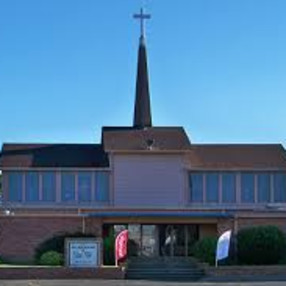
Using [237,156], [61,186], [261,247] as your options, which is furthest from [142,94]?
[261,247]

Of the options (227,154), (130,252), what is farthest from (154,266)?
(227,154)

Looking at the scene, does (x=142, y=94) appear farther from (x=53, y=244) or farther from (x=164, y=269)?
(x=164, y=269)

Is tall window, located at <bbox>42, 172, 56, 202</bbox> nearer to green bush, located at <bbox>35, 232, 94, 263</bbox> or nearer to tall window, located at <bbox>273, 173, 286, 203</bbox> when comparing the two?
green bush, located at <bbox>35, 232, 94, 263</bbox>

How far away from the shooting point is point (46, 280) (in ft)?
119

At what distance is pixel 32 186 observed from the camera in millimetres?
52219

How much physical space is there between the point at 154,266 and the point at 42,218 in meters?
7.36

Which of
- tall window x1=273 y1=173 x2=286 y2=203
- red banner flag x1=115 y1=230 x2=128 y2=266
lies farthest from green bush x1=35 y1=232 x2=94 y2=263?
tall window x1=273 y1=173 x2=286 y2=203

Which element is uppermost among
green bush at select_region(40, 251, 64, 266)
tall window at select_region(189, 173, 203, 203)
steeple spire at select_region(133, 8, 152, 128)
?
steeple spire at select_region(133, 8, 152, 128)

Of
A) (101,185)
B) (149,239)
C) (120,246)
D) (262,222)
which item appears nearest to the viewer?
(120,246)

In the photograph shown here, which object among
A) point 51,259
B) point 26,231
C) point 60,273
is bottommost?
point 60,273

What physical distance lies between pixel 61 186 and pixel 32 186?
1.72 meters

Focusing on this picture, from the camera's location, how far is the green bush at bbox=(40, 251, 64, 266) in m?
41.6

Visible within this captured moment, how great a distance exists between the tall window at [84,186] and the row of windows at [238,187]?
20.4ft

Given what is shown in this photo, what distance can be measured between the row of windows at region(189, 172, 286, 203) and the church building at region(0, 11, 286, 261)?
0.20 ft
